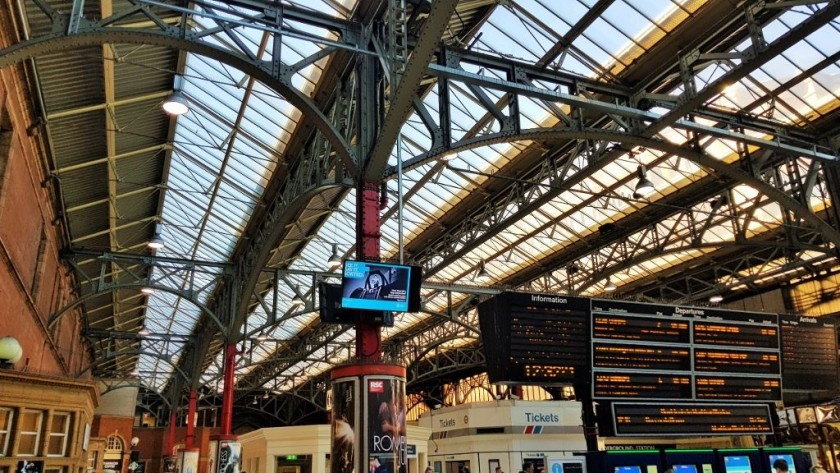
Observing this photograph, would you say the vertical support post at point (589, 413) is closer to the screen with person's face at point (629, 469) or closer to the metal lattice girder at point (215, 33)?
the screen with person's face at point (629, 469)

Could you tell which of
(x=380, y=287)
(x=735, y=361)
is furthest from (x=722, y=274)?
(x=380, y=287)

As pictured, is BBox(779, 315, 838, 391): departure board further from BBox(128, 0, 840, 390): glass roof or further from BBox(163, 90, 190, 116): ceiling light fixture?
BBox(163, 90, 190, 116): ceiling light fixture

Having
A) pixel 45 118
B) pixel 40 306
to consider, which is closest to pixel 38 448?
pixel 45 118

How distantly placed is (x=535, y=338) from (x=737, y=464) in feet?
20.1

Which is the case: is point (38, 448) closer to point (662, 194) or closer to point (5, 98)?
point (5, 98)

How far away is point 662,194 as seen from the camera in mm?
19562

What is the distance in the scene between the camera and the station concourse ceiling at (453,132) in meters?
10.6

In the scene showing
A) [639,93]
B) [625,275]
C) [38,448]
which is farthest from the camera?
[625,275]

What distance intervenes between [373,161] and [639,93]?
6489 mm

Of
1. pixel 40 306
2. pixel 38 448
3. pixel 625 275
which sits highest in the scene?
pixel 625 275

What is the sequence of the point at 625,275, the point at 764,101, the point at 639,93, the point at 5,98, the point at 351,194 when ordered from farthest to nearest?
the point at 625,275, the point at 351,194, the point at 764,101, the point at 639,93, the point at 5,98

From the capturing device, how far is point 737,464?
46.8ft

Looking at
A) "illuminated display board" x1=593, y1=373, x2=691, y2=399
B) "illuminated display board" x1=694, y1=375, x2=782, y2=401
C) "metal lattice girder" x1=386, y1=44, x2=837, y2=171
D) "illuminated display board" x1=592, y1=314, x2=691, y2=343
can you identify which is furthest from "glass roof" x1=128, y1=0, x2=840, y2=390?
"illuminated display board" x1=593, y1=373, x2=691, y2=399

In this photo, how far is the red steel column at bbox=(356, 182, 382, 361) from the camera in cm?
944
